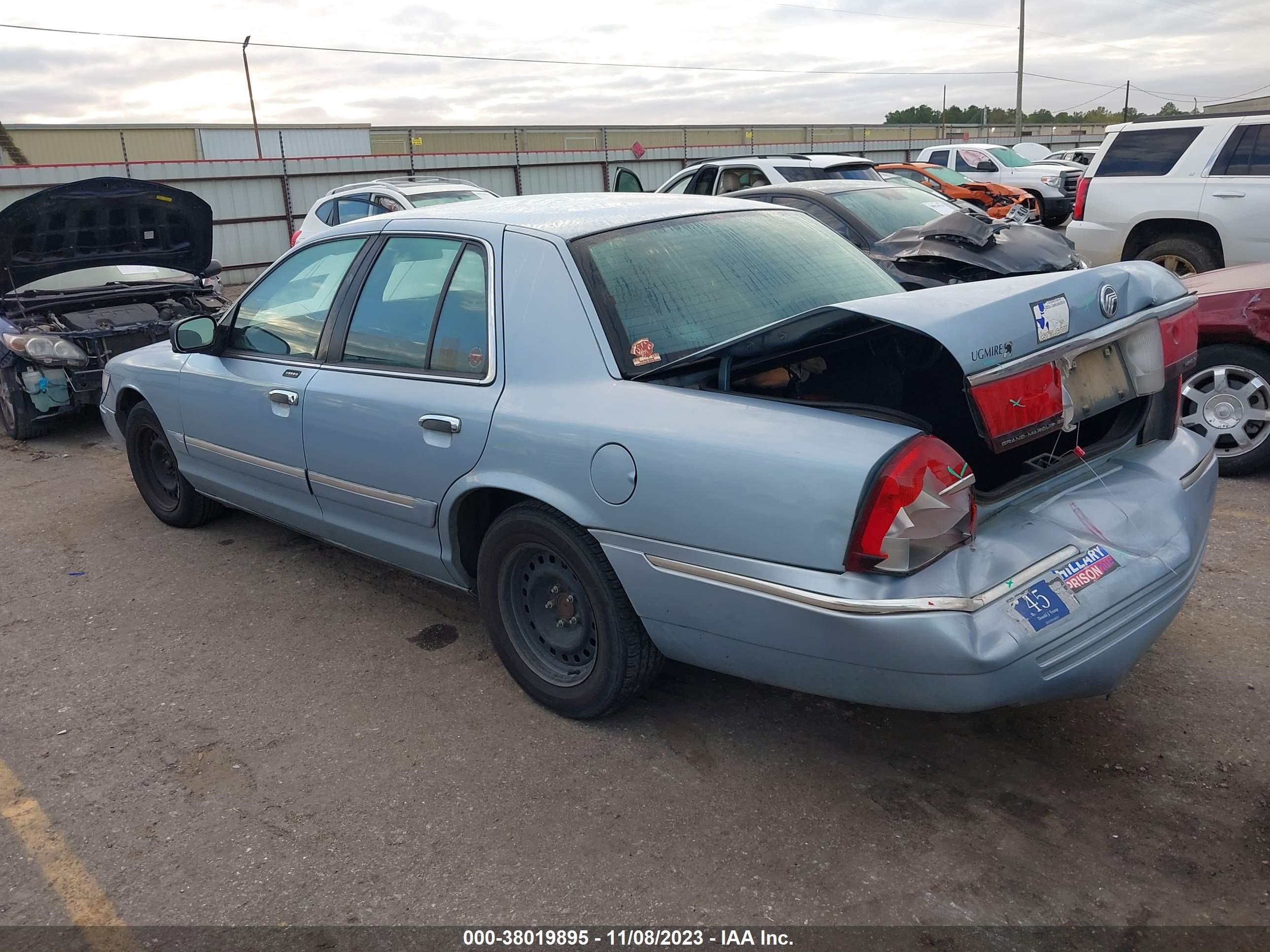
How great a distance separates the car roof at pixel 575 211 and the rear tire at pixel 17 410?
481cm

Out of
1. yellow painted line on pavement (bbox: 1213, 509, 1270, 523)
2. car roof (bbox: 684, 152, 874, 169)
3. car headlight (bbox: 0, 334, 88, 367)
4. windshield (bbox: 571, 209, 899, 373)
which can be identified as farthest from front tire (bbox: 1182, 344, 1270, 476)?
car headlight (bbox: 0, 334, 88, 367)

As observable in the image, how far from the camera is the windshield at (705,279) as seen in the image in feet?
10.3

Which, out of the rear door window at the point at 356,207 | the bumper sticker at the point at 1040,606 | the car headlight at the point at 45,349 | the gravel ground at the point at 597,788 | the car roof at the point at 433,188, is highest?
the car roof at the point at 433,188

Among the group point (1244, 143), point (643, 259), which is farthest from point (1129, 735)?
point (1244, 143)

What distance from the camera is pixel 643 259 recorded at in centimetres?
333

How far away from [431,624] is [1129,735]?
2.68 meters

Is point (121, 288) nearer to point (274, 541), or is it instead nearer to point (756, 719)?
point (274, 541)

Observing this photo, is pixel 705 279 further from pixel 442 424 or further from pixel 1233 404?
pixel 1233 404

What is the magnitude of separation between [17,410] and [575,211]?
606cm

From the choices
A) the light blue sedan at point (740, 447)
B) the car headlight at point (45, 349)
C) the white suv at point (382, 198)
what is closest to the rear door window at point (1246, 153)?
the light blue sedan at point (740, 447)

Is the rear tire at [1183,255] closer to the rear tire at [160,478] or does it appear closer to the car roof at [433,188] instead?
the car roof at [433,188]

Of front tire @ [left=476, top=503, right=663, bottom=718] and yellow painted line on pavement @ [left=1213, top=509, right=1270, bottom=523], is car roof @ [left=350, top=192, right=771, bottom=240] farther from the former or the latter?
yellow painted line on pavement @ [left=1213, top=509, right=1270, bottom=523]

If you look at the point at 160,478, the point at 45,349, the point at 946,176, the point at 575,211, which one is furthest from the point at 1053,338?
the point at 946,176

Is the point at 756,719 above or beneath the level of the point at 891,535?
beneath
